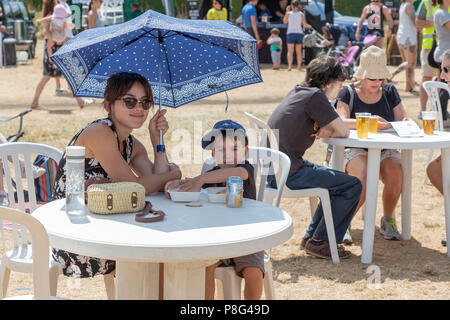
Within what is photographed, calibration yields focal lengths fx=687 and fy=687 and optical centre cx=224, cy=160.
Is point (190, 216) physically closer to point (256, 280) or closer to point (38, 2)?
point (256, 280)

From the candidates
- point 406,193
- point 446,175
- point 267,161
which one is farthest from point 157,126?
point 406,193

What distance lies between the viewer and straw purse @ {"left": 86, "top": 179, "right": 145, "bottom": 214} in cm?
252

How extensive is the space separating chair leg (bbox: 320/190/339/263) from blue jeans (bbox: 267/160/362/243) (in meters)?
0.04

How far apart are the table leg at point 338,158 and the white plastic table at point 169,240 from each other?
2.02 m

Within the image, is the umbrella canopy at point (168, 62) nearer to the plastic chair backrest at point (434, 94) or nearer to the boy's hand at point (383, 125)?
the boy's hand at point (383, 125)

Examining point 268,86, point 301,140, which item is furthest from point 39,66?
point 301,140

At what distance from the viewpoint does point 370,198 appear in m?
4.21

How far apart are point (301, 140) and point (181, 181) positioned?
1505 mm

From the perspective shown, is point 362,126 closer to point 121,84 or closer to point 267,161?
point 267,161

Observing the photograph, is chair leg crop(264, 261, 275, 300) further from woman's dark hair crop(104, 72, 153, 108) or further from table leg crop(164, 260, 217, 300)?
woman's dark hair crop(104, 72, 153, 108)

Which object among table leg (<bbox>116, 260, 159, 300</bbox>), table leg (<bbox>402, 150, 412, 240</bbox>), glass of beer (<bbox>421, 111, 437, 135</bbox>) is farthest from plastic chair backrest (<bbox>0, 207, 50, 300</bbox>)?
table leg (<bbox>402, 150, 412, 240</bbox>)

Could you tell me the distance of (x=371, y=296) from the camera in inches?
145

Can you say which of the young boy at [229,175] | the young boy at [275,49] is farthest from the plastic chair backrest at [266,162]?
the young boy at [275,49]

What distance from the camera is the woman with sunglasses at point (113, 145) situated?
277cm
